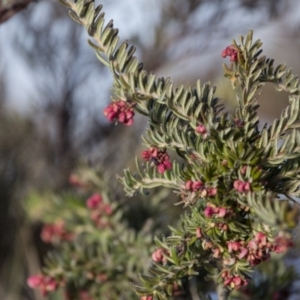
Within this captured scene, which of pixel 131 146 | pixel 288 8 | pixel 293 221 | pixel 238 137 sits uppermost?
pixel 288 8

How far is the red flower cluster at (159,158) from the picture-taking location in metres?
0.60

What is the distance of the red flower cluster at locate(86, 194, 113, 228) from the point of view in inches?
43.0

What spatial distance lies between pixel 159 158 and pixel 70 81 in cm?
122

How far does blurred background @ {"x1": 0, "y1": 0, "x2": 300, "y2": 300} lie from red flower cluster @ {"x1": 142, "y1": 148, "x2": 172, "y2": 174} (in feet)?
3.21

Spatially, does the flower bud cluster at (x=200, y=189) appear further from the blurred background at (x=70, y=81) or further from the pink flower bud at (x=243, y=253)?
the blurred background at (x=70, y=81)

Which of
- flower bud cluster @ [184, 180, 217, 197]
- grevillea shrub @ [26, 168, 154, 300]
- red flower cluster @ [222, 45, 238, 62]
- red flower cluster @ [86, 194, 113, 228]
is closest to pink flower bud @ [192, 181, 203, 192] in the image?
flower bud cluster @ [184, 180, 217, 197]

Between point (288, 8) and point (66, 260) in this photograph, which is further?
point (288, 8)

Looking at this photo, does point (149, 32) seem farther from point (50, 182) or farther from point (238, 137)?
point (238, 137)

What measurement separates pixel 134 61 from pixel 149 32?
3.76 feet

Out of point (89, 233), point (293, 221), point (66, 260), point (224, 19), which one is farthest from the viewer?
point (224, 19)

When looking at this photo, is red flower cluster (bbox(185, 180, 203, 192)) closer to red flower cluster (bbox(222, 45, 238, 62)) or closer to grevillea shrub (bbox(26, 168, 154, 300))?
red flower cluster (bbox(222, 45, 238, 62))

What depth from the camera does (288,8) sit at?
1.63 m

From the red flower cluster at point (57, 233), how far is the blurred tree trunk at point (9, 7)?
0.46 metres

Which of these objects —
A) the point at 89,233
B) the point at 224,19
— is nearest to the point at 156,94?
the point at 89,233
